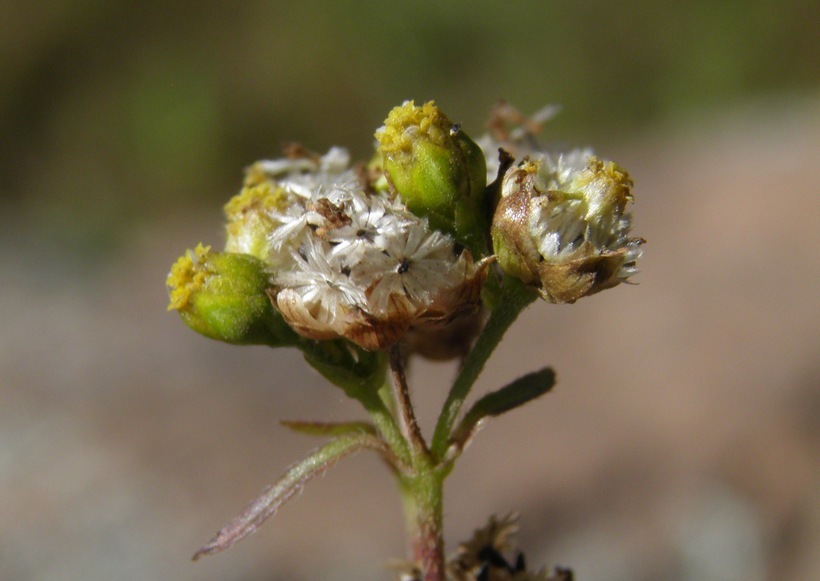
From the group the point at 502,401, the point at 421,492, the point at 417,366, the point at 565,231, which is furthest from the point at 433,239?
the point at 417,366

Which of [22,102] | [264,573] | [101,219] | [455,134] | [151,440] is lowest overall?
[455,134]

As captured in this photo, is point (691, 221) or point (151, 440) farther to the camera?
point (691, 221)

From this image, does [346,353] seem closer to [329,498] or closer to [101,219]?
[329,498]

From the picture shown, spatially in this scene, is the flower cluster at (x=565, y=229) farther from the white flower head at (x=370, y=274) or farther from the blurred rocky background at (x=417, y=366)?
the blurred rocky background at (x=417, y=366)

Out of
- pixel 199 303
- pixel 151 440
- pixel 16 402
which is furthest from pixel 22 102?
pixel 199 303

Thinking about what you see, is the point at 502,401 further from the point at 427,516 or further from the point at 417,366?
the point at 417,366

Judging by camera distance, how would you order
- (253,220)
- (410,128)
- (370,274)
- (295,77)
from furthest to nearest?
(295,77)
(253,220)
(410,128)
(370,274)
